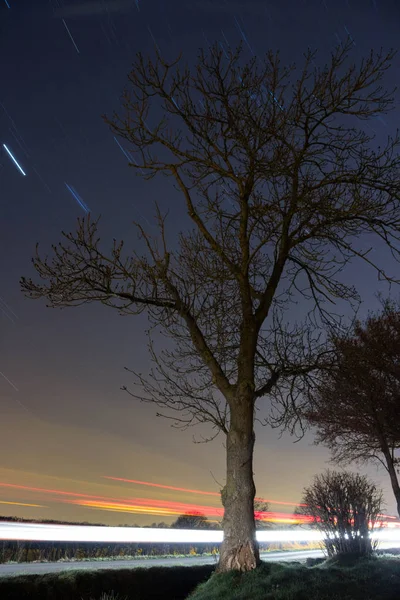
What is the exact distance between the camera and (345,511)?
42.9 ft

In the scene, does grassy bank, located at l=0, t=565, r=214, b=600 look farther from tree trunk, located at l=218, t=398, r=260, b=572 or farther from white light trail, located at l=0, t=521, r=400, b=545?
white light trail, located at l=0, t=521, r=400, b=545

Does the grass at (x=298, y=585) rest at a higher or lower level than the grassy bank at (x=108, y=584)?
higher

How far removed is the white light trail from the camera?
13961mm

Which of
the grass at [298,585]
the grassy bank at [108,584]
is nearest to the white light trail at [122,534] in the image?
the grassy bank at [108,584]

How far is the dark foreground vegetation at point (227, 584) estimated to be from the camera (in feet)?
22.1

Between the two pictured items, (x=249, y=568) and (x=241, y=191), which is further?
(x=241, y=191)

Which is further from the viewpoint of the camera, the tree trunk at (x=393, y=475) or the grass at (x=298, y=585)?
the tree trunk at (x=393, y=475)

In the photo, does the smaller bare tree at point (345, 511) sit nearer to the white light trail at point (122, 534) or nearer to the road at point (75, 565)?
the white light trail at point (122, 534)

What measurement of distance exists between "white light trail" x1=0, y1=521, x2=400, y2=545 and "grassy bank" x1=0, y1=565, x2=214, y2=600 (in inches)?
183

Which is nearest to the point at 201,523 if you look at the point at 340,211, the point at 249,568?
the point at 249,568

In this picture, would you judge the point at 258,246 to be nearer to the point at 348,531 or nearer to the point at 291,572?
the point at 291,572

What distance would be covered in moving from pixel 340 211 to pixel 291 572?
6615 mm

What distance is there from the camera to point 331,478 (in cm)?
1374

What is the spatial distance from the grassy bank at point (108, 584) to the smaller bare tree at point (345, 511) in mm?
3833
